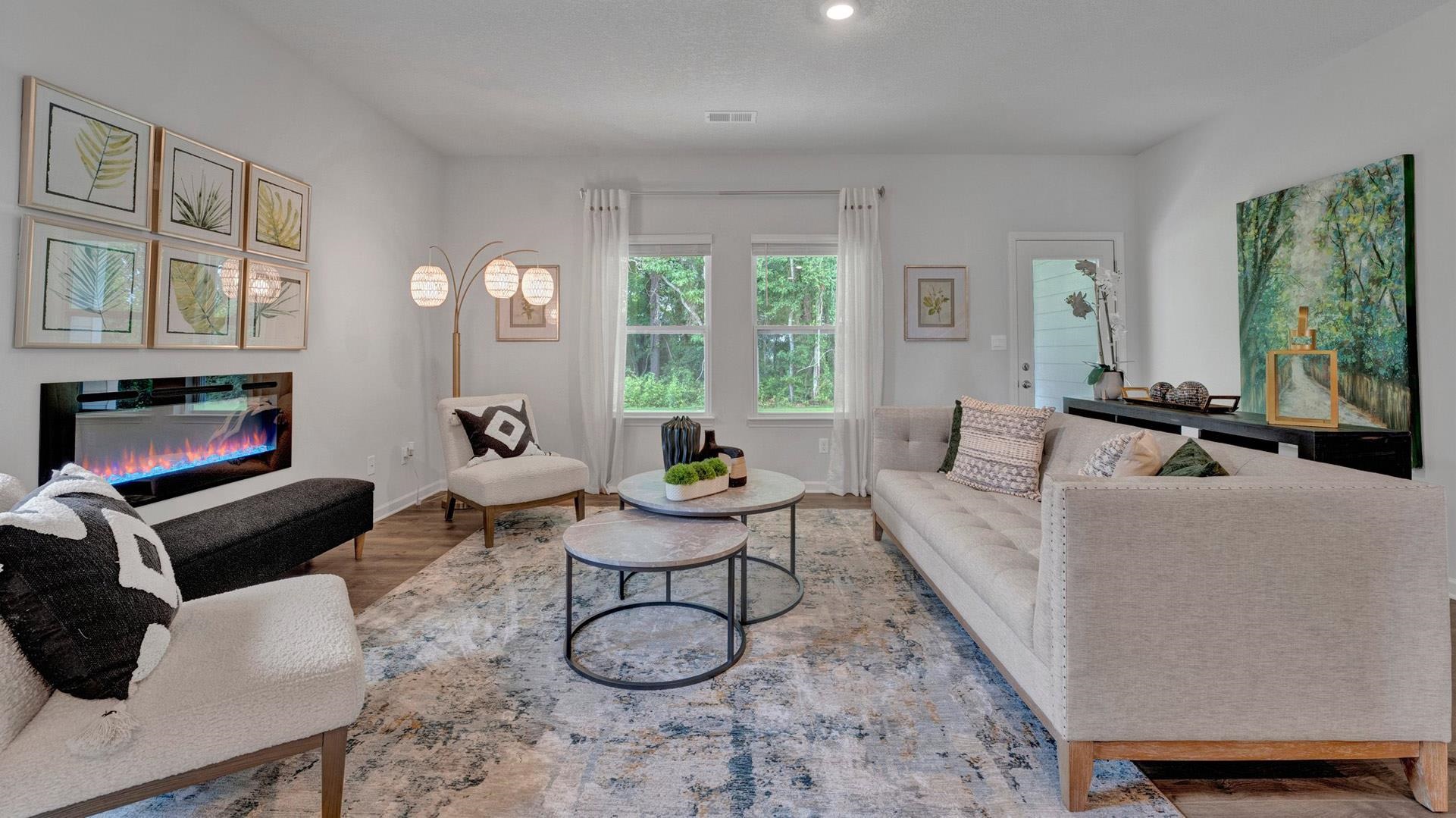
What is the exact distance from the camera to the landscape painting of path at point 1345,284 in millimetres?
2703

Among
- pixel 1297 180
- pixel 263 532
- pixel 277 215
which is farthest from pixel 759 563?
pixel 1297 180

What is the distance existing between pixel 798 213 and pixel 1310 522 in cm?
376

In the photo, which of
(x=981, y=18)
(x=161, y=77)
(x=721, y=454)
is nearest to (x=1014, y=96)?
(x=981, y=18)

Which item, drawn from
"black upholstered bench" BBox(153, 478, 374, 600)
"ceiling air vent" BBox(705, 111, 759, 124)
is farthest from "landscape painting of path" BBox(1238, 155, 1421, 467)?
"black upholstered bench" BBox(153, 478, 374, 600)

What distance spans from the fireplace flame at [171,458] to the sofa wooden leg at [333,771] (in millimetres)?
1764

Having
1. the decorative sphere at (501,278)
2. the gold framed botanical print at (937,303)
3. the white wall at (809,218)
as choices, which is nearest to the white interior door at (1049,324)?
A: the white wall at (809,218)

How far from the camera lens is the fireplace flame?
7.11 ft

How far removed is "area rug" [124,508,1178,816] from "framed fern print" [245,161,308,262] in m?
1.85

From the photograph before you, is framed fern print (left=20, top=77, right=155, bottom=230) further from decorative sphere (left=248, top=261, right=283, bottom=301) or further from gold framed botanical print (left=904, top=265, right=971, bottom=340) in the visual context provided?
gold framed botanical print (left=904, top=265, right=971, bottom=340)

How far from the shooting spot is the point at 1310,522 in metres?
1.26

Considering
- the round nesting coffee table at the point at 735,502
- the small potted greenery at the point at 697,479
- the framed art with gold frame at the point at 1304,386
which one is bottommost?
the round nesting coffee table at the point at 735,502

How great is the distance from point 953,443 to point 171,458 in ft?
11.6

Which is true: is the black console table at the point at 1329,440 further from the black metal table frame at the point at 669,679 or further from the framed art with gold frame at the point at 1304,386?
the black metal table frame at the point at 669,679

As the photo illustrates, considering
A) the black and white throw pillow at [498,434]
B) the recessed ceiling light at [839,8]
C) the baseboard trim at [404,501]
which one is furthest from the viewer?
the baseboard trim at [404,501]
